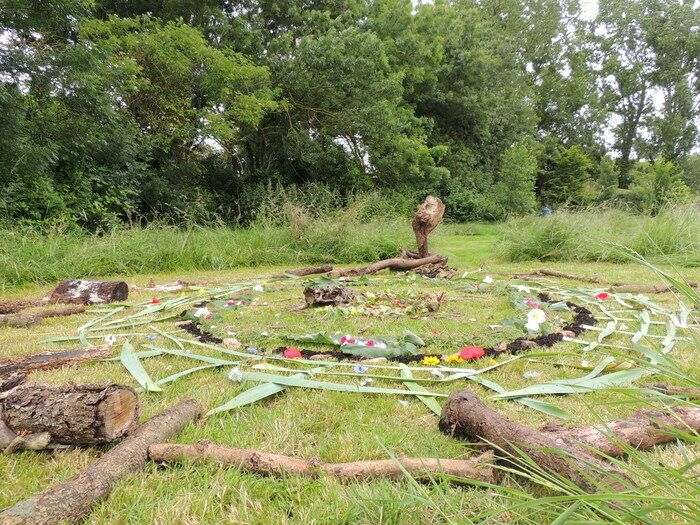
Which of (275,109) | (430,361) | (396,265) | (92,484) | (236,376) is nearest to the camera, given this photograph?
(92,484)

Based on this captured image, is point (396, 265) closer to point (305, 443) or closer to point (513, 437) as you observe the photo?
point (305, 443)

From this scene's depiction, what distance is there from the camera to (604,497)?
51cm

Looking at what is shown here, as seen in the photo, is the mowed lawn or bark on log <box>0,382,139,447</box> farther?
bark on log <box>0,382,139,447</box>

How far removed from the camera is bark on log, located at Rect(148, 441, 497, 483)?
1.12m

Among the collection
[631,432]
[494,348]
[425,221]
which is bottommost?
[494,348]

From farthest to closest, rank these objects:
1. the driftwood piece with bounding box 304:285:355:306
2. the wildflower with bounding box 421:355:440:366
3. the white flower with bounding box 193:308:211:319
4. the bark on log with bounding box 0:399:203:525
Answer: the driftwood piece with bounding box 304:285:355:306 → the white flower with bounding box 193:308:211:319 → the wildflower with bounding box 421:355:440:366 → the bark on log with bounding box 0:399:203:525

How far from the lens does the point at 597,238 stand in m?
6.39

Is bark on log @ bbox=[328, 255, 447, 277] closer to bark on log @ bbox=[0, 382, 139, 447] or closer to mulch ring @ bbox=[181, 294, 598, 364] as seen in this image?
mulch ring @ bbox=[181, 294, 598, 364]

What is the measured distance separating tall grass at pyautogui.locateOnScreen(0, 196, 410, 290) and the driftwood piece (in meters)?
3.26

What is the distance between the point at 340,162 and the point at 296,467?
13.5 metres

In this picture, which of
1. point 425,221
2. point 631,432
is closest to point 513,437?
point 631,432

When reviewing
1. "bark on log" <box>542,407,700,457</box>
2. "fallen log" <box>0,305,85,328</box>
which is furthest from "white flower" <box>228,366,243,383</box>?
"fallen log" <box>0,305,85,328</box>

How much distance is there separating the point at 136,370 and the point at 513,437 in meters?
1.54

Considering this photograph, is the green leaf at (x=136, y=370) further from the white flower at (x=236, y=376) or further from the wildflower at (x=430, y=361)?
the wildflower at (x=430, y=361)
